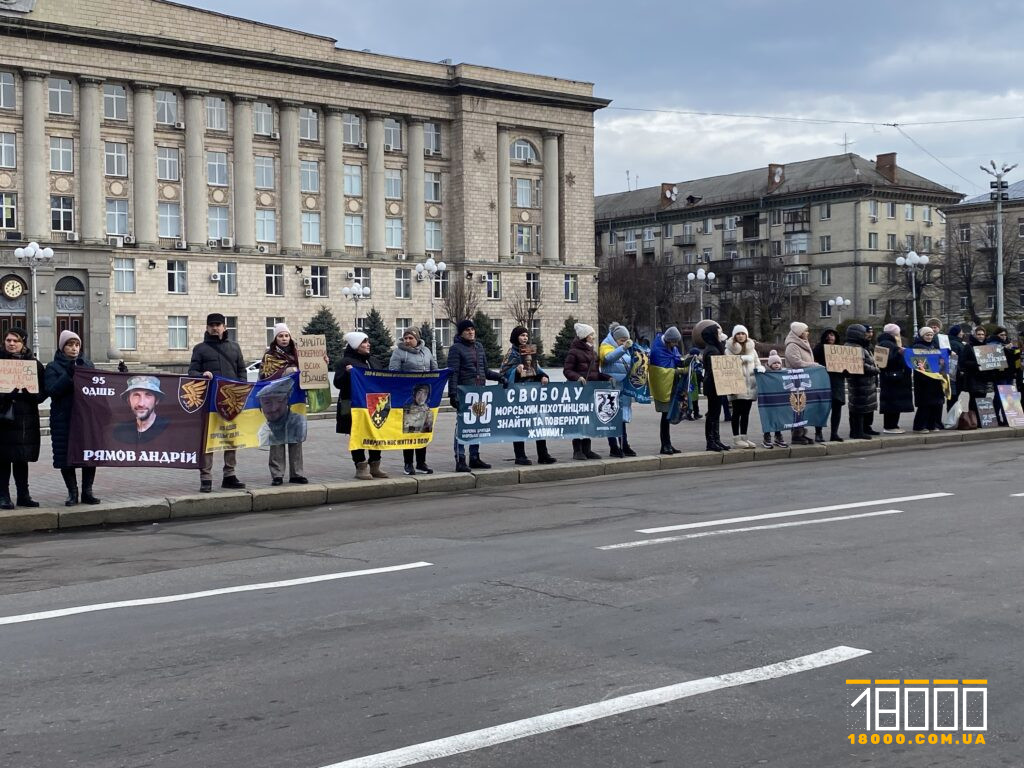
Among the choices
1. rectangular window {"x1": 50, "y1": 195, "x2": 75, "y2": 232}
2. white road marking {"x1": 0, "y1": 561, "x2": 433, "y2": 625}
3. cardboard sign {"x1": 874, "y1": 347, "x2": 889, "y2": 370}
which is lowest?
white road marking {"x1": 0, "y1": 561, "x2": 433, "y2": 625}

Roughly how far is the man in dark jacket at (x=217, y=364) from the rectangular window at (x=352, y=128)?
201 feet

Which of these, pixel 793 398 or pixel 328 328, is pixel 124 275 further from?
pixel 793 398

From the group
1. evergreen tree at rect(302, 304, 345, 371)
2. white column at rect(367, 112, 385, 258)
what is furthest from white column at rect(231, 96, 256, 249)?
white column at rect(367, 112, 385, 258)

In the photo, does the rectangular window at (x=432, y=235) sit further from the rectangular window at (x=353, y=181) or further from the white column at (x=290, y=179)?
the white column at (x=290, y=179)

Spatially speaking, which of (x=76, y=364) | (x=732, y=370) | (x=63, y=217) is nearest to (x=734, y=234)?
(x=63, y=217)

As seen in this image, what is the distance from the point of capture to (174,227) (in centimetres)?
6769

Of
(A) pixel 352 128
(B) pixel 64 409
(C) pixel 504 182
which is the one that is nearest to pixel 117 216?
(A) pixel 352 128

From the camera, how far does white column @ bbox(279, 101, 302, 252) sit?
7056 cm

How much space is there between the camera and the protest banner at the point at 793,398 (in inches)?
751

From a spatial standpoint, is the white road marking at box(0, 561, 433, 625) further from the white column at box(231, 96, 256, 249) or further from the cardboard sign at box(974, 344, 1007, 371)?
the white column at box(231, 96, 256, 249)

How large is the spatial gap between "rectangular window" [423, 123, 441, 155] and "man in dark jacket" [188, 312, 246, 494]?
210 ft

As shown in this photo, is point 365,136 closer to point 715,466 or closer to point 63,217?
point 63,217

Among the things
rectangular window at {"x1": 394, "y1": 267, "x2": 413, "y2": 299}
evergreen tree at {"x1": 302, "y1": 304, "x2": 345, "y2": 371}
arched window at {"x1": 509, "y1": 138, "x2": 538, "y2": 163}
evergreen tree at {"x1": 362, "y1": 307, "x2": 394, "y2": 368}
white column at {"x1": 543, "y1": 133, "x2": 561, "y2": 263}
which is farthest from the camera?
white column at {"x1": 543, "y1": 133, "x2": 561, "y2": 263}

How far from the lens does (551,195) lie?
3182 inches
